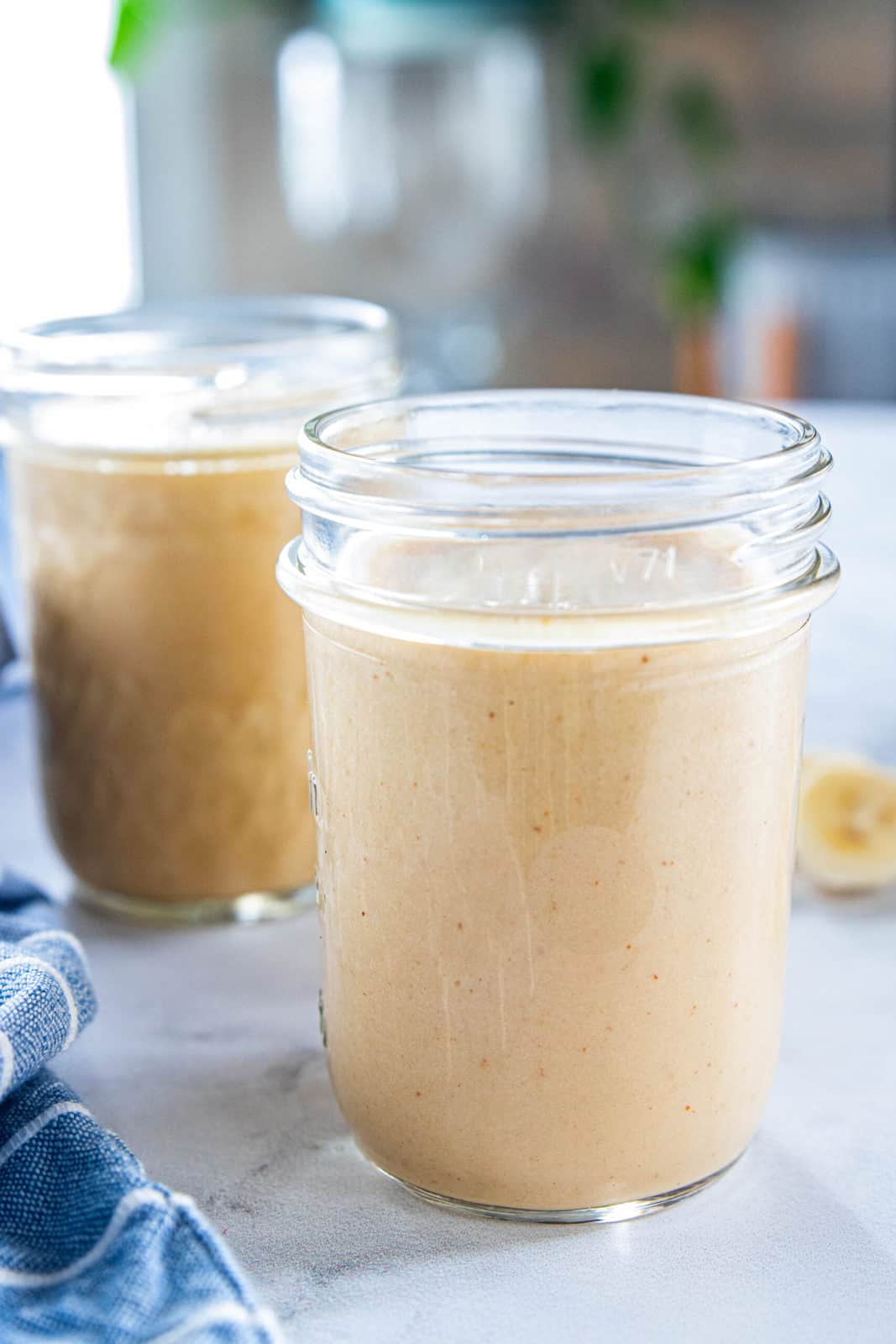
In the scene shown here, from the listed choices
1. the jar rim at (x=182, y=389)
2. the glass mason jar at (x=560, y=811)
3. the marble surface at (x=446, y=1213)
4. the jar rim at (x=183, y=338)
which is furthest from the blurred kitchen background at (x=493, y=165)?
the glass mason jar at (x=560, y=811)

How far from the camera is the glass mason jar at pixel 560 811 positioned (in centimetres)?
50

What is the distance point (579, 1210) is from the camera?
0.55m

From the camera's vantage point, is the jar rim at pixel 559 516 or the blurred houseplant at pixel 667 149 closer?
the jar rim at pixel 559 516

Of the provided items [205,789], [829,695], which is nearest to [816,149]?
[829,695]

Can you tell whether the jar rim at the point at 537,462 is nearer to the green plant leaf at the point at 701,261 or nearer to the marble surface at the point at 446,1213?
the marble surface at the point at 446,1213

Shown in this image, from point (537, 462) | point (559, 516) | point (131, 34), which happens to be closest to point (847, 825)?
point (537, 462)

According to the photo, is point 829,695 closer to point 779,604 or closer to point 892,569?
point 892,569

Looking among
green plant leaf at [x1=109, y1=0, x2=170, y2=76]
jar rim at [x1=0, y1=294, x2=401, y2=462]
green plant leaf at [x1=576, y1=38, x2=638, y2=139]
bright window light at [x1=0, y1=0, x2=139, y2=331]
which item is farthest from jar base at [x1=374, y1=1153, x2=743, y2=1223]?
green plant leaf at [x1=576, y1=38, x2=638, y2=139]

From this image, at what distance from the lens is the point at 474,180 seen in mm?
3912

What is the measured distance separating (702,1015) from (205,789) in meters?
0.33

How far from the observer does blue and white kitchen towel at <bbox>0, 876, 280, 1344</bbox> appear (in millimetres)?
460

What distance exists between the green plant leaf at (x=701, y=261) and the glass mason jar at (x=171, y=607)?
3.06 m

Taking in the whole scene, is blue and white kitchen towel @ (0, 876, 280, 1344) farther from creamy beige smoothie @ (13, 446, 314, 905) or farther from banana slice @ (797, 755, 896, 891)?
banana slice @ (797, 755, 896, 891)

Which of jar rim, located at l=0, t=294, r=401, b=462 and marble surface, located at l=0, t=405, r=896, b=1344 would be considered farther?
jar rim, located at l=0, t=294, r=401, b=462
